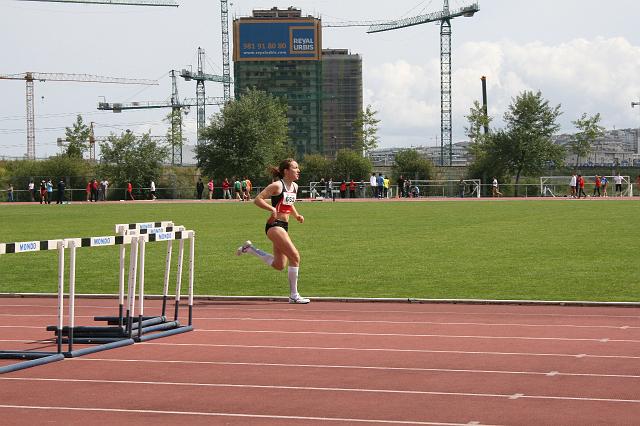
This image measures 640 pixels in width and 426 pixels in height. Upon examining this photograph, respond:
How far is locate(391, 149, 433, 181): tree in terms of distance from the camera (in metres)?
93.6

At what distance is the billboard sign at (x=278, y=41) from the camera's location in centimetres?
17775

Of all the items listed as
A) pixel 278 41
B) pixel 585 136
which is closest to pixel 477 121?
pixel 585 136

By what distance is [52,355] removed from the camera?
10914mm

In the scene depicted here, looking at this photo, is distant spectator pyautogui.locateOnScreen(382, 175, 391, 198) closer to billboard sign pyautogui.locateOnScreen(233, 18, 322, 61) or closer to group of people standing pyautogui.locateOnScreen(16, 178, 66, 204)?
group of people standing pyautogui.locateOnScreen(16, 178, 66, 204)

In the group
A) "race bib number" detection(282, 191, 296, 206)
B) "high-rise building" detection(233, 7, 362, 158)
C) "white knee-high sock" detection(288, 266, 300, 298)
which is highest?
"high-rise building" detection(233, 7, 362, 158)

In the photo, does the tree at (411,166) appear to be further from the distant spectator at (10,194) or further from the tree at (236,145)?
the distant spectator at (10,194)

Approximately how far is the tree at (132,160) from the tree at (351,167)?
15.0m

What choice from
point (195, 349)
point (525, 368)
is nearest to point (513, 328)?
point (525, 368)

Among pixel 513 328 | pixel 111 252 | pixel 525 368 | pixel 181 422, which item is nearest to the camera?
pixel 181 422

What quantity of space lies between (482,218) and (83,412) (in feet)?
108

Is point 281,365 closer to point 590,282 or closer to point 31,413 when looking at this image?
point 31,413

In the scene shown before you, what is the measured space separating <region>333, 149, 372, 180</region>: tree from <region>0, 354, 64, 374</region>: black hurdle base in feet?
281

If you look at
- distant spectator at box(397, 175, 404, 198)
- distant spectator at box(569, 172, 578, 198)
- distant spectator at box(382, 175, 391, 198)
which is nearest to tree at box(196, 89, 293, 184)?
distant spectator at box(382, 175, 391, 198)

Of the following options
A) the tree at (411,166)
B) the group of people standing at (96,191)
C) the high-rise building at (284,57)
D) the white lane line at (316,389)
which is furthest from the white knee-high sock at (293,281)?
the high-rise building at (284,57)
